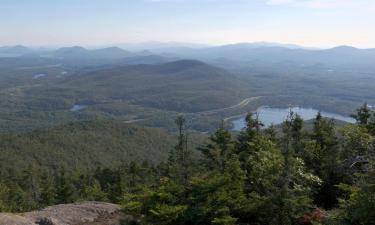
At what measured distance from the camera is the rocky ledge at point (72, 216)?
2406 cm

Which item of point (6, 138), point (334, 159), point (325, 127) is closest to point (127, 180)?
point (325, 127)

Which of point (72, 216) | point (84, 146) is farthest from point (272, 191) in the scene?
point (84, 146)

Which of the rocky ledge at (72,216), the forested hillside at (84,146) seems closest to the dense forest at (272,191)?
the rocky ledge at (72,216)

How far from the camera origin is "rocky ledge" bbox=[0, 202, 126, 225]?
2406 cm

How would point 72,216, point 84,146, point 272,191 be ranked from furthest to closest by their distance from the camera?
point 84,146
point 72,216
point 272,191

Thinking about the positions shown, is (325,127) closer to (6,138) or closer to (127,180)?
(127,180)

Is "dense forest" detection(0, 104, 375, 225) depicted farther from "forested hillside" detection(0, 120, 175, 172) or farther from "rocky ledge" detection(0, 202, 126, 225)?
"forested hillside" detection(0, 120, 175, 172)

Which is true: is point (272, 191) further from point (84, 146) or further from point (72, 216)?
point (84, 146)

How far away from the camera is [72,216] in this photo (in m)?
26.7

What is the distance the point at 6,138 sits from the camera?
12975 cm

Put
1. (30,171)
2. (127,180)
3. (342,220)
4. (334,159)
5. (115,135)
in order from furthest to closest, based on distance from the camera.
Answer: (115,135) < (30,171) < (127,180) < (334,159) < (342,220)

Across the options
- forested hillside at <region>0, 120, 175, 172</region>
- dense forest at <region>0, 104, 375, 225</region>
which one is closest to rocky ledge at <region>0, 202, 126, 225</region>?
dense forest at <region>0, 104, 375, 225</region>

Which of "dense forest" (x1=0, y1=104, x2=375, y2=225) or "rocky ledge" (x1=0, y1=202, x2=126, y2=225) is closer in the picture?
"dense forest" (x1=0, y1=104, x2=375, y2=225)

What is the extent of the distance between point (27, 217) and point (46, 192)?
40.0m
